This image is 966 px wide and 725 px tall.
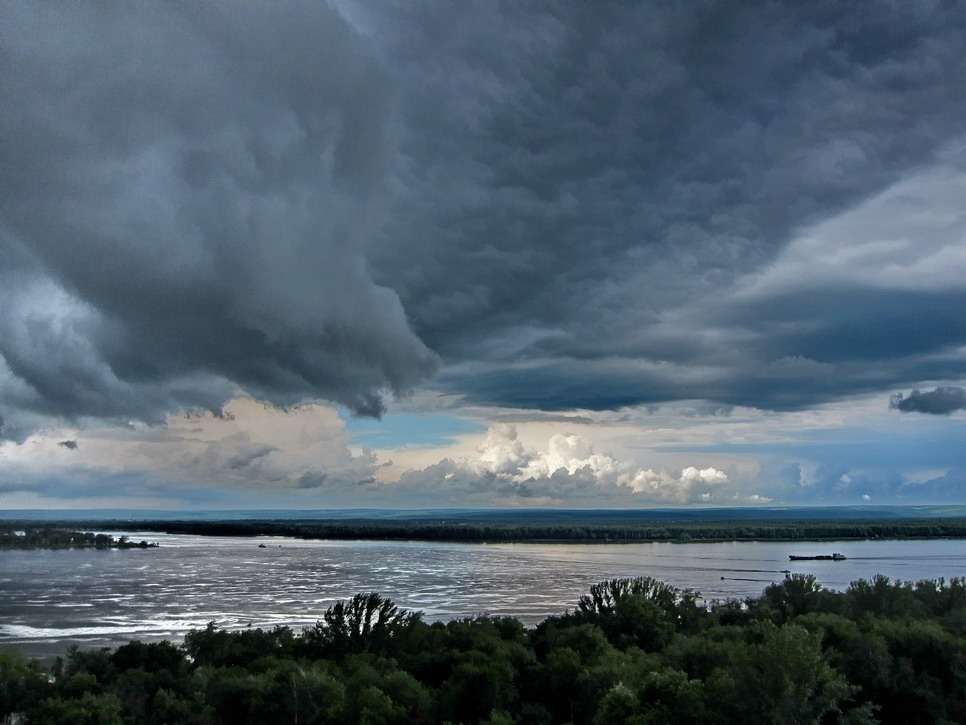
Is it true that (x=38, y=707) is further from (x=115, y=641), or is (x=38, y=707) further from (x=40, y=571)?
(x=40, y=571)

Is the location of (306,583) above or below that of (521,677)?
below

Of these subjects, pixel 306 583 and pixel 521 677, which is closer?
pixel 521 677

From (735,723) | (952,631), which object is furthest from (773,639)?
(952,631)

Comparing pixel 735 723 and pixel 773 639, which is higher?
pixel 773 639

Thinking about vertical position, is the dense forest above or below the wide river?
above
